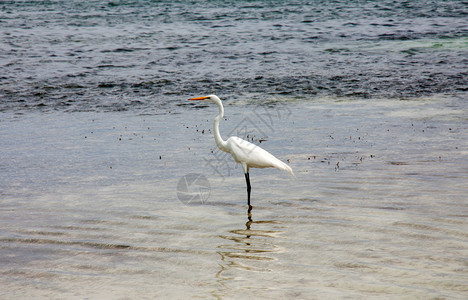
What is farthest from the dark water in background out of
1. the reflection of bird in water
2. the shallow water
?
the reflection of bird in water

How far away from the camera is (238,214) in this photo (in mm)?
7320

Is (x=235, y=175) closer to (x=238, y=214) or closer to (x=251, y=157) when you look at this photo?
(x=251, y=157)

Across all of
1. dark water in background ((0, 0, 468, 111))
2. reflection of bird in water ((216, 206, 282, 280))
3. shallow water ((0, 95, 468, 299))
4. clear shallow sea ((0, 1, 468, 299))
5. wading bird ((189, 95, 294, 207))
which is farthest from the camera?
dark water in background ((0, 0, 468, 111))

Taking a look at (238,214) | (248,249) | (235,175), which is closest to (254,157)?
(235,175)

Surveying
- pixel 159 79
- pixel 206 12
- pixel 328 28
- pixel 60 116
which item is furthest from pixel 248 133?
pixel 206 12

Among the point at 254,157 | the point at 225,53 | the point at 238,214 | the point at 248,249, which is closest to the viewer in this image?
the point at 248,249

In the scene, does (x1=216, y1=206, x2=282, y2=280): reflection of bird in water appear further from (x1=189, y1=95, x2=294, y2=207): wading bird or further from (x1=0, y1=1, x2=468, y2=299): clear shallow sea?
(x1=189, y1=95, x2=294, y2=207): wading bird

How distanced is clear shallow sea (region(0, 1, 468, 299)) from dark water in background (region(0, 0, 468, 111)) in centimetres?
15

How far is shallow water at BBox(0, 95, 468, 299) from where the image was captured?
17.9ft

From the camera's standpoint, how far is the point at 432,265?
18.5 feet

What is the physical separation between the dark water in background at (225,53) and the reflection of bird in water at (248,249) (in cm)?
886

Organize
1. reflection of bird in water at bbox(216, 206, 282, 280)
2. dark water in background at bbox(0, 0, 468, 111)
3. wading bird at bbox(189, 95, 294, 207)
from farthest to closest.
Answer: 1. dark water in background at bbox(0, 0, 468, 111)
2. wading bird at bbox(189, 95, 294, 207)
3. reflection of bird in water at bbox(216, 206, 282, 280)

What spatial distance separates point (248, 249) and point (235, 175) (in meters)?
3.00

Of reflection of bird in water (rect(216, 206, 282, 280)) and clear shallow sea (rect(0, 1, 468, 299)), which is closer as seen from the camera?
clear shallow sea (rect(0, 1, 468, 299))
